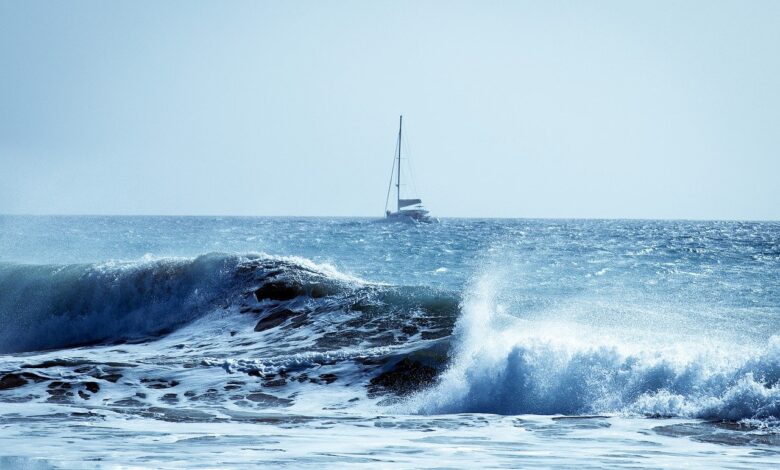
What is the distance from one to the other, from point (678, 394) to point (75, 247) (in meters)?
42.6

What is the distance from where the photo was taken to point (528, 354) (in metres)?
10.8

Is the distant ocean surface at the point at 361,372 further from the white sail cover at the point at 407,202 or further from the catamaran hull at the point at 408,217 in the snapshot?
the white sail cover at the point at 407,202

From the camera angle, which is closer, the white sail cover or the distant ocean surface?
the distant ocean surface

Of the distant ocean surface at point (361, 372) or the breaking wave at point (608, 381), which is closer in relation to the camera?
the distant ocean surface at point (361, 372)

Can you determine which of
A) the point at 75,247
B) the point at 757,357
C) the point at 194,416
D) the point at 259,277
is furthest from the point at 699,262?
the point at 75,247

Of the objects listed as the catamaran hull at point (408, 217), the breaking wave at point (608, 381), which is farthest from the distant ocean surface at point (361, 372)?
the catamaran hull at point (408, 217)

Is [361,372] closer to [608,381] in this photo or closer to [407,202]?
[608,381]

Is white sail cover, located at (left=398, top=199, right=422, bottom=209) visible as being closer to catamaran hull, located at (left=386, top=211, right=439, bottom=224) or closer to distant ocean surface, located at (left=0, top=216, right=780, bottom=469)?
catamaran hull, located at (left=386, top=211, right=439, bottom=224)

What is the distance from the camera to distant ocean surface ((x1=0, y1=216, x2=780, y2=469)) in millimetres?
7621

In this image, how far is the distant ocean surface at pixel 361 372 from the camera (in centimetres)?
762

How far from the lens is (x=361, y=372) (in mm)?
12047

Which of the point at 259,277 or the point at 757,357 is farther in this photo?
the point at 259,277

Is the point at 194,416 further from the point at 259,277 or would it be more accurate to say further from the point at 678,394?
the point at 259,277

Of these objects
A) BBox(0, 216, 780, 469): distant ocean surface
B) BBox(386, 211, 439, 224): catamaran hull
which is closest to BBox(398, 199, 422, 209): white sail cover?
BBox(386, 211, 439, 224): catamaran hull
